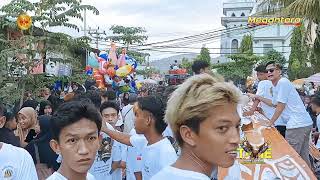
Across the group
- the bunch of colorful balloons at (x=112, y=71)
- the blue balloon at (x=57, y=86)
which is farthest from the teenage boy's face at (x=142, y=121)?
the blue balloon at (x=57, y=86)

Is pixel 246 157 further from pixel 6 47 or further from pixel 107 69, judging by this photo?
pixel 107 69

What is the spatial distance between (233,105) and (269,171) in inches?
137

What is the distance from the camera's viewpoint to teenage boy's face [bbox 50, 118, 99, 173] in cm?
282

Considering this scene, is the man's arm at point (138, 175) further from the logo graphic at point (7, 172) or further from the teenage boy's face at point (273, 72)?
the teenage boy's face at point (273, 72)

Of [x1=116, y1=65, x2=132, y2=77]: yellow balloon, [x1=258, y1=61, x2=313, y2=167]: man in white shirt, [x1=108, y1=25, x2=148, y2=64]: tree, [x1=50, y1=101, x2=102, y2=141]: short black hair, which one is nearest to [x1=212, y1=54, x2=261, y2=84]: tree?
[x1=108, y1=25, x2=148, y2=64]: tree

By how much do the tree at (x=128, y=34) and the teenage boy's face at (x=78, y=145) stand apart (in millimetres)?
28836

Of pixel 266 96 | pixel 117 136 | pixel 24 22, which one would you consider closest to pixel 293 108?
pixel 266 96

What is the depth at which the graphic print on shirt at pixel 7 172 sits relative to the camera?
336cm

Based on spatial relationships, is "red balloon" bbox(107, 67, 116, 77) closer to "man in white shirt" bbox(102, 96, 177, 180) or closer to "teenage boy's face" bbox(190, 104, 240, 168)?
"man in white shirt" bbox(102, 96, 177, 180)

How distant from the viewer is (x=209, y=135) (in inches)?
85.2

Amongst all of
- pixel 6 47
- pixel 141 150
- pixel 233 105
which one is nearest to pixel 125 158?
pixel 141 150

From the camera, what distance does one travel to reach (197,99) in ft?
7.08

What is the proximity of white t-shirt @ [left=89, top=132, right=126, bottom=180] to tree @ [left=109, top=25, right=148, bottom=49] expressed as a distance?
26366mm

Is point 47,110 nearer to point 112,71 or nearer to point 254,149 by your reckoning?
point 254,149
